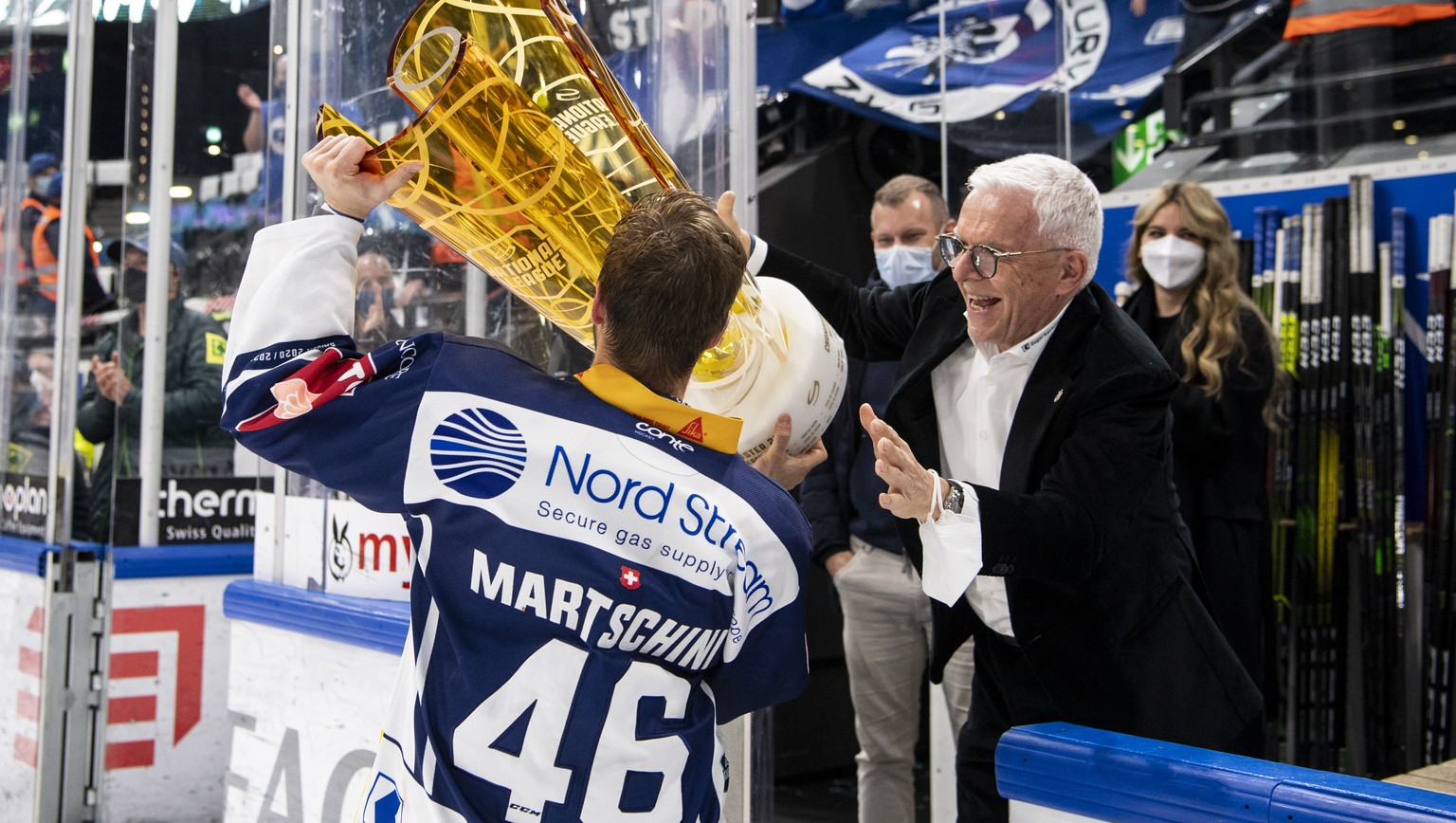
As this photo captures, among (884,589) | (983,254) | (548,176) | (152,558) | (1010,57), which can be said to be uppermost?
(1010,57)

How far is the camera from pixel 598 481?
153 cm

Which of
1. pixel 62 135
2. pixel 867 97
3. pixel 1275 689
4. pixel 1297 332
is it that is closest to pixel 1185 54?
pixel 867 97

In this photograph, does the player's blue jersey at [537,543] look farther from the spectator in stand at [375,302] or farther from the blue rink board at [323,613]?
the spectator in stand at [375,302]

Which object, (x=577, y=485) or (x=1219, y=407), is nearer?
(x=577, y=485)

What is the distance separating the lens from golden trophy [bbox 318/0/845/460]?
61.9 inches

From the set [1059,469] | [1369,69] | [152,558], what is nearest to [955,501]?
[1059,469]

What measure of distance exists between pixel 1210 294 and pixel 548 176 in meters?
2.30

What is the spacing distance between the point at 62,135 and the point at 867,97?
319 cm

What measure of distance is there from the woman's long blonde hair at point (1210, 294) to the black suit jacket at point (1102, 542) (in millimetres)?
1259

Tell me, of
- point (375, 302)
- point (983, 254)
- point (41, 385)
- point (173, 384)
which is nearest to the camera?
point (983, 254)

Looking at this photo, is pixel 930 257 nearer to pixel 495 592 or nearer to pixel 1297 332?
pixel 1297 332

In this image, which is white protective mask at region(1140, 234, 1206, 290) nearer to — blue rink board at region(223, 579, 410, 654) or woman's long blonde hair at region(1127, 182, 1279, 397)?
woman's long blonde hair at region(1127, 182, 1279, 397)

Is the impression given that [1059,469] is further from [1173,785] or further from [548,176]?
[548,176]

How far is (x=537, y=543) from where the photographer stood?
153cm
